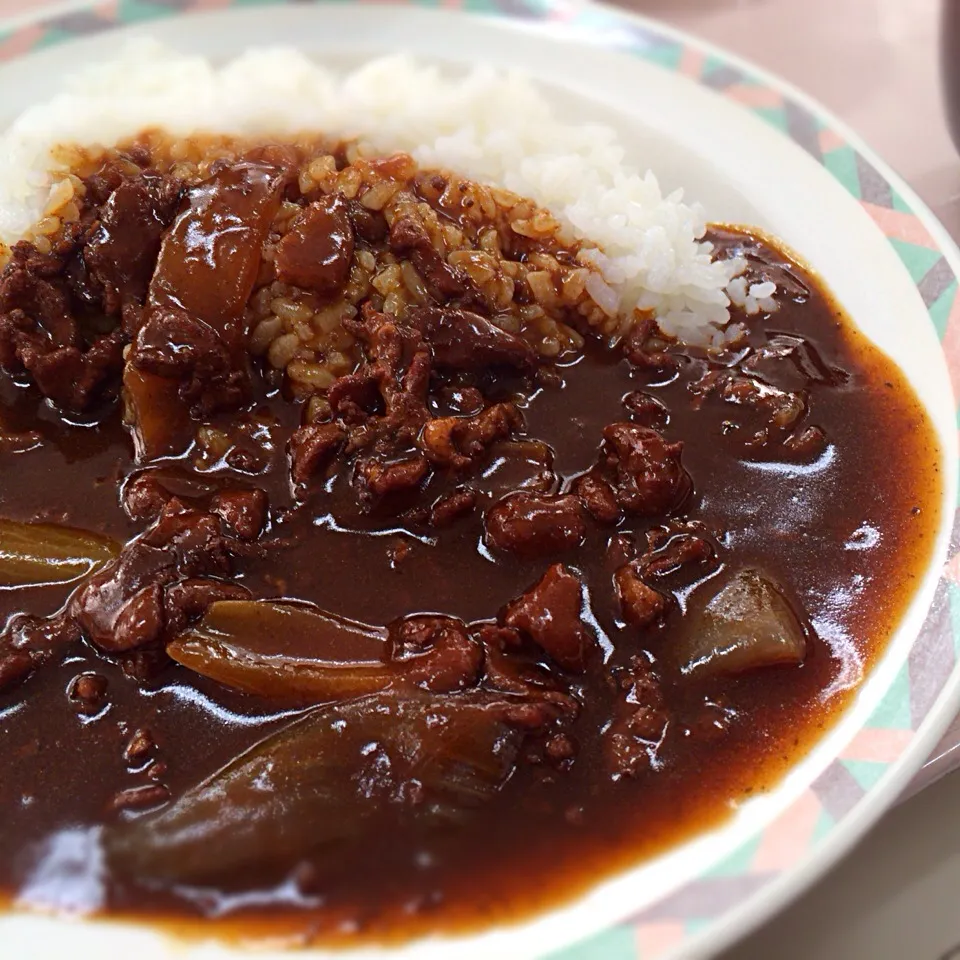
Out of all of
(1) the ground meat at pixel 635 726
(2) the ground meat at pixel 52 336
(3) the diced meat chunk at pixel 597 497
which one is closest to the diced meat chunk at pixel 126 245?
(2) the ground meat at pixel 52 336

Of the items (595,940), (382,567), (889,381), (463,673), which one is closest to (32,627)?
(382,567)

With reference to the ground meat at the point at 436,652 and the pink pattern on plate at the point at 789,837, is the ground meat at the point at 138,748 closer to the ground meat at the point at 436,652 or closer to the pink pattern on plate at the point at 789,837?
the ground meat at the point at 436,652

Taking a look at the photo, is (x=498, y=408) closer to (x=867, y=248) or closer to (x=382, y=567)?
(x=382, y=567)

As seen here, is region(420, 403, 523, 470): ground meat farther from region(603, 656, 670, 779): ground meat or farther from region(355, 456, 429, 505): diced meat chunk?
region(603, 656, 670, 779): ground meat

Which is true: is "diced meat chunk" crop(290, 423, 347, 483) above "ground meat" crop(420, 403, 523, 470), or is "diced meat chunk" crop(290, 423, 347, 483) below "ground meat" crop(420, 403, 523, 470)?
below

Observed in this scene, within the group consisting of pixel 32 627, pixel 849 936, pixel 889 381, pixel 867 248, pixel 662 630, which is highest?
pixel 867 248

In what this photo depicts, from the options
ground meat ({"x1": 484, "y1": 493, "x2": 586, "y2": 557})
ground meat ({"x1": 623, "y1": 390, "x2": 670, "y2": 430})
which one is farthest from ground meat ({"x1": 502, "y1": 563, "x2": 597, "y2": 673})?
ground meat ({"x1": 623, "y1": 390, "x2": 670, "y2": 430})
